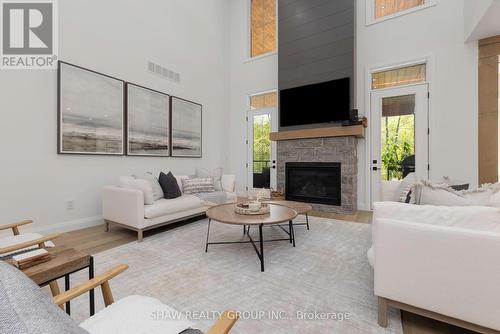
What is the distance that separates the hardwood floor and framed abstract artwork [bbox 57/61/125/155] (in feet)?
3.95

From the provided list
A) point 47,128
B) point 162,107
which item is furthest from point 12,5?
point 162,107

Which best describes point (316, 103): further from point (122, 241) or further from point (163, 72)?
point (122, 241)

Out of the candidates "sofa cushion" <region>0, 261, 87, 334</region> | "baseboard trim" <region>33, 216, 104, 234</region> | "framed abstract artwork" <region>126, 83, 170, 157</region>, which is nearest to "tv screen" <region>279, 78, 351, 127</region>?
"framed abstract artwork" <region>126, 83, 170, 157</region>

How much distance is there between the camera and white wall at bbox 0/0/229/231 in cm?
299

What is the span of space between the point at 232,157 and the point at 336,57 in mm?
3501

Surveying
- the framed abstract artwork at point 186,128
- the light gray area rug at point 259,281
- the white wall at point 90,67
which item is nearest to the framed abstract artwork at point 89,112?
the white wall at point 90,67

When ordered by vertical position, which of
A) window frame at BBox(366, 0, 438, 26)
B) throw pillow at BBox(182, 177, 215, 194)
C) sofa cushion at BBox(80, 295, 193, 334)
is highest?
window frame at BBox(366, 0, 438, 26)

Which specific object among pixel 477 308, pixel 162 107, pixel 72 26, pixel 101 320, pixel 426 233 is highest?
pixel 72 26

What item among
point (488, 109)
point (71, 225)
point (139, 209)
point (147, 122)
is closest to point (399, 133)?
point (488, 109)

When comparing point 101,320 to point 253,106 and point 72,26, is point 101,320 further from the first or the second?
point 253,106

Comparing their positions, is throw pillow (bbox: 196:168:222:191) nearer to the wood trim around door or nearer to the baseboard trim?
the baseboard trim

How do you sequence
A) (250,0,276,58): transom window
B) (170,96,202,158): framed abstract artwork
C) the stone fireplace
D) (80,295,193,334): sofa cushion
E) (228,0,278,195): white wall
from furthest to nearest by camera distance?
(228,0,278,195): white wall < (250,0,276,58): transom window < (170,96,202,158): framed abstract artwork < the stone fireplace < (80,295,193,334): sofa cushion

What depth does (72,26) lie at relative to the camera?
346cm

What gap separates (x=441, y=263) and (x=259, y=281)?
127 centimetres
